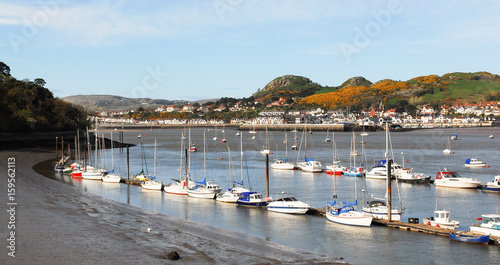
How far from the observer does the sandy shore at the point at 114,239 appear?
53.9 ft

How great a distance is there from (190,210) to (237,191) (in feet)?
13.5

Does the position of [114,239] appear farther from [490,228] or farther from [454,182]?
[454,182]

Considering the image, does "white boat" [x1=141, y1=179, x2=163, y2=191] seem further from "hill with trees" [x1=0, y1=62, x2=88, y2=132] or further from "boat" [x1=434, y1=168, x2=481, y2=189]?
"hill with trees" [x1=0, y1=62, x2=88, y2=132]

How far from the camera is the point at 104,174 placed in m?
42.4

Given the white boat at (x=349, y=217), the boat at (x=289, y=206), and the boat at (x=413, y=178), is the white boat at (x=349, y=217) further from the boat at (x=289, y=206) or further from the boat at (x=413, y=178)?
the boat at (x=413, y=178)

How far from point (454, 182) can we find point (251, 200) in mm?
17941

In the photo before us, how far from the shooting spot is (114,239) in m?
19.1

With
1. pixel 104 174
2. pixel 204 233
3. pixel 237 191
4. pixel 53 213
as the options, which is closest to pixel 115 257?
pixel 204 233

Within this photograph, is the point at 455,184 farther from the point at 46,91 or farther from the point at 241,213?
the point at 46,91

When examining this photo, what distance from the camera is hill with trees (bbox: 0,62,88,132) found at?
244 ft

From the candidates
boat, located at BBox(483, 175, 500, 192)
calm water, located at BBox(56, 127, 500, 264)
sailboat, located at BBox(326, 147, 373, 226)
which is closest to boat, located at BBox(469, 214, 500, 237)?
calm water, located at BBox(56, 127, 500, 264)

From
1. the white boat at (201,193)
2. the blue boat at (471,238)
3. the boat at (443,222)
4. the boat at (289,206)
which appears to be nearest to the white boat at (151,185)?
the white boat at (201,193)

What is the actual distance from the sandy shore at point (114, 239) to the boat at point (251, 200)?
5.42 m

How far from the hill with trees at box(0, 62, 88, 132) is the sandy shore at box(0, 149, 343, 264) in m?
51.9
